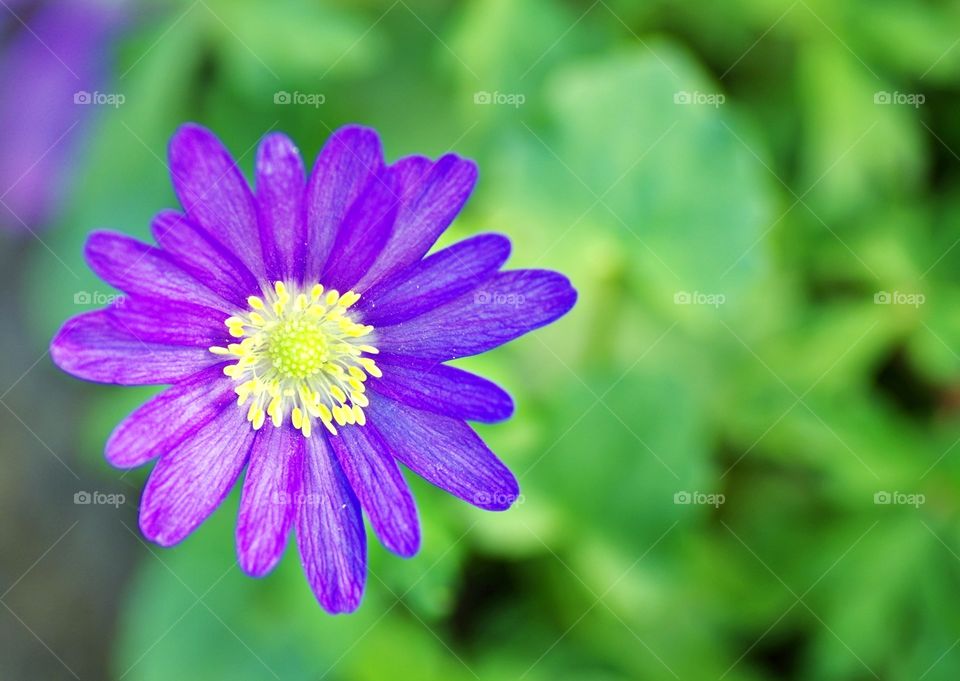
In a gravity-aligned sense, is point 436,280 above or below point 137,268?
above

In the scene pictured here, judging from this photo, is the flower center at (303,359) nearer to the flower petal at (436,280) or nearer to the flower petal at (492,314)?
the flower petal at (436,280)

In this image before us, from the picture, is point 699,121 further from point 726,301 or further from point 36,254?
point 36,254

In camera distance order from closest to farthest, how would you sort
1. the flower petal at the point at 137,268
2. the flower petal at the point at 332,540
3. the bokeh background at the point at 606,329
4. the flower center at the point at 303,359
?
1. the flower petal at the point at 137,268
2. the flower petal at the point at 332,540
3. the flower center at the point at 303,359
4. the bokeh background at the point at 606,329

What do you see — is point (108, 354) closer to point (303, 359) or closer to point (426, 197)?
point (303, 359)

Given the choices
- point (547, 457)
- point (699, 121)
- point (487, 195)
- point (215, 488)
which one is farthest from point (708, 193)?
point (215, 488)

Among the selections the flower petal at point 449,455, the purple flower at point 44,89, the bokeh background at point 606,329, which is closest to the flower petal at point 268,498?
the flower petal at point 449,455

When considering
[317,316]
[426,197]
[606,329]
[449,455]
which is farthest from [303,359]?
[606,329]

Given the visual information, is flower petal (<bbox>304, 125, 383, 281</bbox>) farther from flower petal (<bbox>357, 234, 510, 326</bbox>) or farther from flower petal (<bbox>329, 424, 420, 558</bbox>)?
flower petal (<bbox>329, 424, 420, 558</bbox>)
